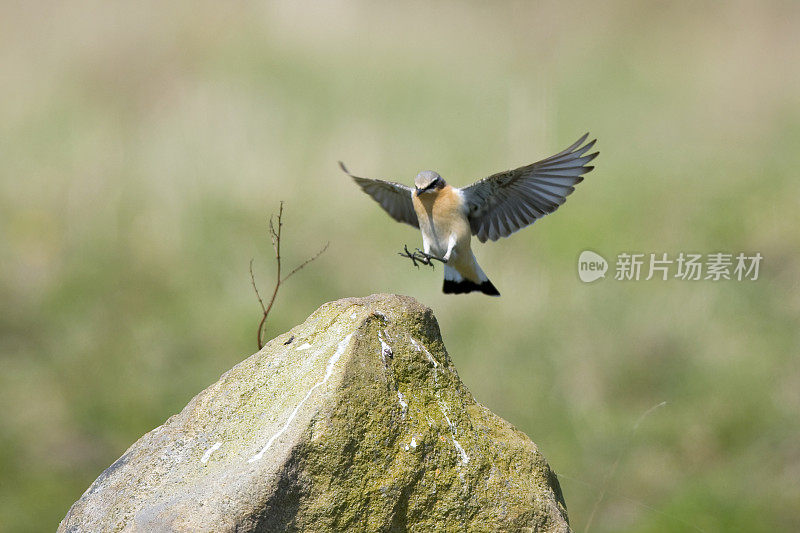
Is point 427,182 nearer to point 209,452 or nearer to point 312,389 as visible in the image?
point 312,389

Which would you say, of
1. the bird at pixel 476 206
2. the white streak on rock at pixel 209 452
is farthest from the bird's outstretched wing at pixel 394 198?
the white streak on rock at pixel 209 452

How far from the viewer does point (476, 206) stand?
255 inches

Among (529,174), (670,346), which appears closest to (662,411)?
(670,346)

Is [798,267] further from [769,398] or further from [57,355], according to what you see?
[57,355]

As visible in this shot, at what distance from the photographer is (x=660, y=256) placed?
9.69 metres

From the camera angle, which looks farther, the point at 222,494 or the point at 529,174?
the point at 529,174

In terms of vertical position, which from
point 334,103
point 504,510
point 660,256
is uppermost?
point 334,103

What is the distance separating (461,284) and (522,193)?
943 mm

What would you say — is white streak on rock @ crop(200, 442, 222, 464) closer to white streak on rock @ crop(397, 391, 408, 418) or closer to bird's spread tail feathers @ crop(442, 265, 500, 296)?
white streak on rock @ crop(397, 391, 408, 418)

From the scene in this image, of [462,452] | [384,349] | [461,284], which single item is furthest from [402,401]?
[461,284]

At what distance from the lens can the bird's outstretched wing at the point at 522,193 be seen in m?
5.77

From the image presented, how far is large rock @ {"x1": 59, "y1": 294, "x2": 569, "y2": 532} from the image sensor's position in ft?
12.5

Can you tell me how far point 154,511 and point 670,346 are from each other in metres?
6.66

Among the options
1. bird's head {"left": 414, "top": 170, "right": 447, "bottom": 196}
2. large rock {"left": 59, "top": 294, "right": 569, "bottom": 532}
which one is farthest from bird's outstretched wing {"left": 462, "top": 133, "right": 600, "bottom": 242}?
large rock {"left": 59, "top": 294, "right": 569, "bottom": 532}
